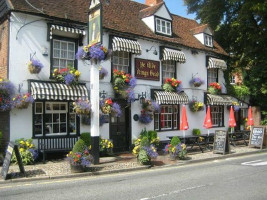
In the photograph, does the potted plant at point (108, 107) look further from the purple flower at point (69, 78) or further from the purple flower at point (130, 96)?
the purple flower at point (69, 78)

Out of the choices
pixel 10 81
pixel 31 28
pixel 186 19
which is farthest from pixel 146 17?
pixel 10 81

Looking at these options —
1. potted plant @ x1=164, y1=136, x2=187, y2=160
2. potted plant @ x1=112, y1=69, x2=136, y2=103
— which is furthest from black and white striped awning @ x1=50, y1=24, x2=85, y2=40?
potted plant @ x1=164, y1=136, x2=187, y2=160

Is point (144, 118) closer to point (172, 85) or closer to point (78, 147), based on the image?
point (172, 85)

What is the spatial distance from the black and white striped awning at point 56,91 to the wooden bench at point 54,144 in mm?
1803

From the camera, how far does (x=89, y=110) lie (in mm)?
12609

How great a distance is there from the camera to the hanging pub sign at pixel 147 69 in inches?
648

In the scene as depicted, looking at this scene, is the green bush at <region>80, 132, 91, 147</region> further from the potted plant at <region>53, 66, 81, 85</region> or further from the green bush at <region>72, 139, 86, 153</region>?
the green bush at <region>72, 139, 86, 153</region>

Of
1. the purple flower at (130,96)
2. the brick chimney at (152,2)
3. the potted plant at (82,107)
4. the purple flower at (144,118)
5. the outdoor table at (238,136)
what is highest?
the brick chimney at (152,2)

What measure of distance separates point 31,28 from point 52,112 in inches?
145

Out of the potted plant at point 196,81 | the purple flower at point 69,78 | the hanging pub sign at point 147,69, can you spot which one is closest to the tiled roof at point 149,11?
the hanging pub sign at point 147,69

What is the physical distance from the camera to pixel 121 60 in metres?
16.0

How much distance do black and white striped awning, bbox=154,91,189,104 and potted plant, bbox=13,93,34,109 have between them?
700 cm

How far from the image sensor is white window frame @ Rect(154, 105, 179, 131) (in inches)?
688

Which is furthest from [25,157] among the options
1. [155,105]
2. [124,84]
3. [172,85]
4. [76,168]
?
[172,85]
